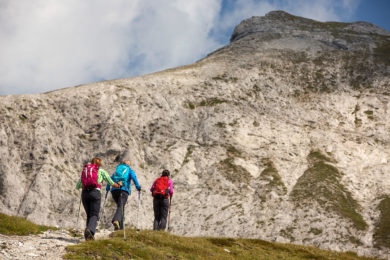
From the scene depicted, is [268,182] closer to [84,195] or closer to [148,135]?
[148,135]

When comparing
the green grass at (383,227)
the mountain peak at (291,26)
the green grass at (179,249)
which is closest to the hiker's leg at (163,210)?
the green grass at (179,249)

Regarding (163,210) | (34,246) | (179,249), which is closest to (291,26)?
(163,210)

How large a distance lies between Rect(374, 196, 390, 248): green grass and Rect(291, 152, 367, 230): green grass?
1.50 metres

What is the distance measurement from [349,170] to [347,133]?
31.3 ft

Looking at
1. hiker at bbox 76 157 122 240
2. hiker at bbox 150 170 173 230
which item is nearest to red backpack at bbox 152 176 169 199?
hiker at bbox 150 170 173 230

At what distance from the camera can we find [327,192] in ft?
152

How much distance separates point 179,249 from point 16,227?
7.44 metres

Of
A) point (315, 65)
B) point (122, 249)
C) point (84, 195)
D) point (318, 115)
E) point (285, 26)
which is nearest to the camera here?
point (122, 249)

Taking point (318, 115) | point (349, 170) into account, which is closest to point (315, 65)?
point (318, 115)

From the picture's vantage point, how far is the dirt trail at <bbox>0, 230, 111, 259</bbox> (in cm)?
1298

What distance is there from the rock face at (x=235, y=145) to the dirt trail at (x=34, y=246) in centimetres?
2906

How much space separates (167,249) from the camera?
657 inches

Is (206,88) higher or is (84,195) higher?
(206,88)

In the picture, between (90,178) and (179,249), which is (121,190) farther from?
(179,249)
